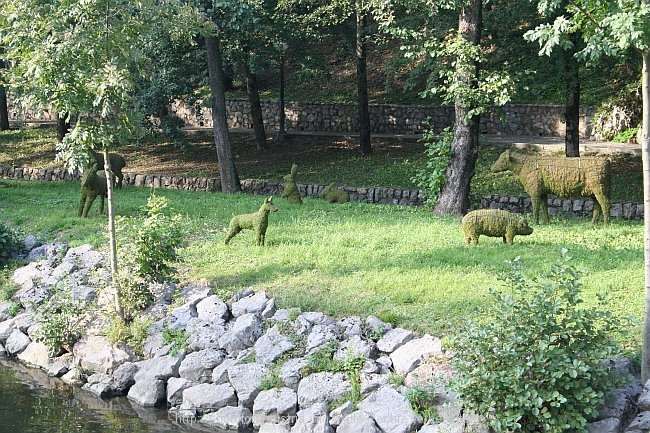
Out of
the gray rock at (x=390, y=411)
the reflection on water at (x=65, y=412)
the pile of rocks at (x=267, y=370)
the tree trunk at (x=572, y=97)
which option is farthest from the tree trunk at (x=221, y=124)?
the gray rock at (x=390, y=411)

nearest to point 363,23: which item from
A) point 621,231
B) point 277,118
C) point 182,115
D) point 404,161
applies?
point 404,161

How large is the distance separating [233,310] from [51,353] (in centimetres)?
299

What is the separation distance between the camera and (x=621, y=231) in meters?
15.5

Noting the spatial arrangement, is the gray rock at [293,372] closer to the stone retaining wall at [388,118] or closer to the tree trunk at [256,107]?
the stone retaining wall at [388,118]

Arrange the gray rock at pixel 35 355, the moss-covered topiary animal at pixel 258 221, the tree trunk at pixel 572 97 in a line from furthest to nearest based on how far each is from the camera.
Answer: the tree trunk at pixel 572 97
the moss-covered topiary animal at pixel 258 221
the gray rock at pixel 35 355

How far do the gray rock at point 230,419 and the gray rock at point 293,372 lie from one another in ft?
2.00

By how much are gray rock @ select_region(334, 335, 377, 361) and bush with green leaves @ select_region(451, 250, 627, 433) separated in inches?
58.2

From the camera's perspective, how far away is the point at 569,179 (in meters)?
16.2

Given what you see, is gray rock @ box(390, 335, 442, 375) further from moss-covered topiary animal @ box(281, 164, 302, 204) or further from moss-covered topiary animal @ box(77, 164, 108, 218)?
moss-covered topiary animal @ box(281, 164, 302, 204)

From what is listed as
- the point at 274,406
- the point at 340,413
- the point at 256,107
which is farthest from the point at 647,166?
the point at 256,107

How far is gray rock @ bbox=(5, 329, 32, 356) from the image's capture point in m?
13.8

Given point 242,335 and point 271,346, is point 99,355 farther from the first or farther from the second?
point 271,346

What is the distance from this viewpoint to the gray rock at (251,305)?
12156 millimetres

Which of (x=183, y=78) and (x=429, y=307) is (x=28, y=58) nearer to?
(x=429, y=307)
